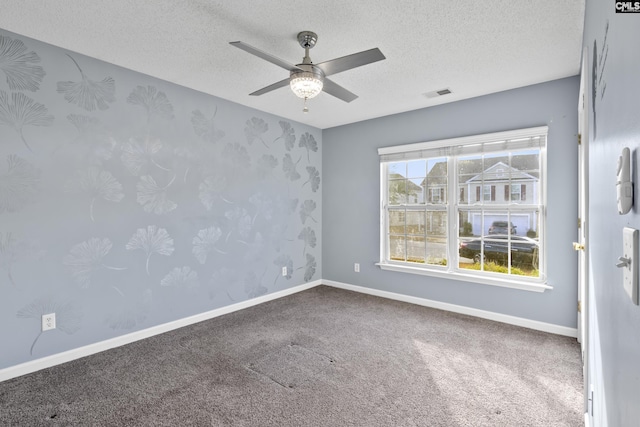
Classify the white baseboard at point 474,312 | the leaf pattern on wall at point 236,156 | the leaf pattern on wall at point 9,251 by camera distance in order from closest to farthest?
the leaf pattern on wall at point 9,251 → the white baseboard at point 474,312 → the leaf pattern on wall at point 236,156

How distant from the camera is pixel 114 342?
2.94 meters

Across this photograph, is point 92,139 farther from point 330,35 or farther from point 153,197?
point 330,35

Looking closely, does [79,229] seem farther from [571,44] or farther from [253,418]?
[571,44]

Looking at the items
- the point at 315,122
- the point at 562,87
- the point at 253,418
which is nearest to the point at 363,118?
the point at 315,122

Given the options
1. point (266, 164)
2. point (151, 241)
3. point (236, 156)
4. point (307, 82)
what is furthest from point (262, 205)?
point (307, 82)

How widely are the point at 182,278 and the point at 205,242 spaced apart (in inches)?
17.8

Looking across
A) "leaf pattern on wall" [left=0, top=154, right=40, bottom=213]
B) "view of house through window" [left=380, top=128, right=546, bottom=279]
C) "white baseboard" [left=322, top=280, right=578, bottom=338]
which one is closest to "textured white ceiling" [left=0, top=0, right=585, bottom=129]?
"view of house through window" [left=380, top=128, right=546, bottom=279]

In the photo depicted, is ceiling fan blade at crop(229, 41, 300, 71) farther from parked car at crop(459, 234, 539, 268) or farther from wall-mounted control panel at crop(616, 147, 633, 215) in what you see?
parked car at crop(459, 234, 539, 268)

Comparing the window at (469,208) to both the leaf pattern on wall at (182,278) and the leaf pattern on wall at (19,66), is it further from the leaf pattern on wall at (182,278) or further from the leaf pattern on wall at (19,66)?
the leaf pattern on wall at (19,66)

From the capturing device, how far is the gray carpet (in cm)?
199

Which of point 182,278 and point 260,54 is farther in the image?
point 182,278

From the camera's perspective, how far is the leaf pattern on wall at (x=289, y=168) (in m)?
4.59

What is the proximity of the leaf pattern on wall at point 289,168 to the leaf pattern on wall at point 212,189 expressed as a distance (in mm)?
1005

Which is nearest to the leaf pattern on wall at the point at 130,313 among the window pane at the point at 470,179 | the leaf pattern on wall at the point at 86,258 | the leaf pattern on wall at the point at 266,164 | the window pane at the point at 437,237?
the leaf pattern on wall at the point at 86,258
